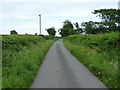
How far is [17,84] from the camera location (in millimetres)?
8281

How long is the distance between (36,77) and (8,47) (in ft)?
23.7

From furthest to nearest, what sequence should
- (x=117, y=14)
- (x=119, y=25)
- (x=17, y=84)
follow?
1. (x=117, y=14)
2. (x=119, y=25)
3. (x=17, y=84)

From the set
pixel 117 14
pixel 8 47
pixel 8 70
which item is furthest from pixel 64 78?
pixel 117 14

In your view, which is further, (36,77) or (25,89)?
(36,77)

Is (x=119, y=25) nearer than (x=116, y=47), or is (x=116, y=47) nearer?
(x=116, y=47)

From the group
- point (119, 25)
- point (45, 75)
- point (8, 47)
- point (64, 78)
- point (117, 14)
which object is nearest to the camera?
point (64, 78)

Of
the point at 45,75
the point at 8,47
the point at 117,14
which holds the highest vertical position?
the point at 117,14

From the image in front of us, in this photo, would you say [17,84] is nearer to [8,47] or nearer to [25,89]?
[25,89]

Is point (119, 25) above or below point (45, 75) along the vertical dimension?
above

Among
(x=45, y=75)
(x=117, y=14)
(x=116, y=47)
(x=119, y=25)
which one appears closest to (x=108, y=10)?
(x=117, y=14)

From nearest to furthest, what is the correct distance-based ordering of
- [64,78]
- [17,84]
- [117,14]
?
[17,84]
[64,78]
[117,14]

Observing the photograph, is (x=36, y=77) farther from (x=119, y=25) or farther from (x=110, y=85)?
(x=119, y=25)

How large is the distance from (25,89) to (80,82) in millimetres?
2722

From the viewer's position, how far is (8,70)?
10.3 m
